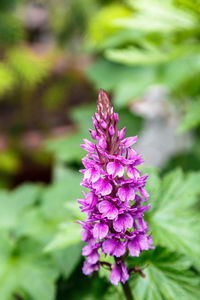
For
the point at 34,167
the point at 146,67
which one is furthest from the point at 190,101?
the point at 34,167

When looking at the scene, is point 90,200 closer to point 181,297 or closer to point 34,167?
point 181,297

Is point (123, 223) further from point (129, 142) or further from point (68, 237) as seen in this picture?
point (68, 237)

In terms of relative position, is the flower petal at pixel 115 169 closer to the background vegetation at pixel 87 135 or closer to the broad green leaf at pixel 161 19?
the background vegetation at pixel 87 135

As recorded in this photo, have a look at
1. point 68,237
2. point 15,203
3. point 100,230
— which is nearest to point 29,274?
point 68,237

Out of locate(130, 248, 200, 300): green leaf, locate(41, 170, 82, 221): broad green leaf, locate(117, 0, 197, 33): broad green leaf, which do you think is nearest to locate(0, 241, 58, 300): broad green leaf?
locate(41, 170, 82, 221): broad green leaf

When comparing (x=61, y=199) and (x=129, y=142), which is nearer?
(x=129, y=142)

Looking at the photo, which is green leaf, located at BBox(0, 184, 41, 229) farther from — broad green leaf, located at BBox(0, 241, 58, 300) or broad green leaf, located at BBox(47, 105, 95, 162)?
broad green leaf, located at BBox(47, 105, 95, 162)

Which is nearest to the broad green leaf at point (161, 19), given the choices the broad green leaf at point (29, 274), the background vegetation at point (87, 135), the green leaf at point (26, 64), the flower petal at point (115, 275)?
the background vegetation at point (87, 135)
